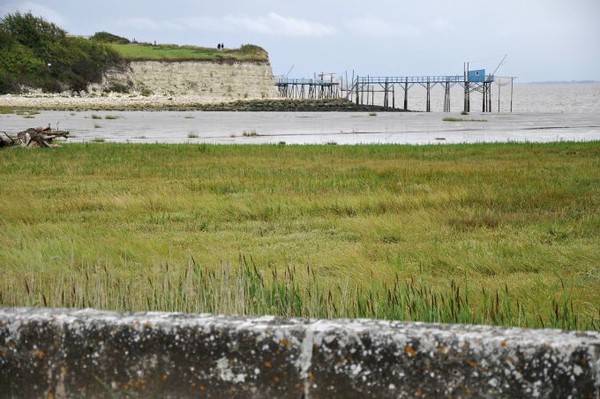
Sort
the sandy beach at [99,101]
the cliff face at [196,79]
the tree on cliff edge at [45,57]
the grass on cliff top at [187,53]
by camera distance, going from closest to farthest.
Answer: the sandy beach at [99,101]
the tree on cliff edge at [45,57]
the cliff face at [196,79]
the grass on cliff top at [187,53]

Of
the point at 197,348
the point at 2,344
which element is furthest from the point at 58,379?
the point at 197,348

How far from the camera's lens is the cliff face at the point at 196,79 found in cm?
10519

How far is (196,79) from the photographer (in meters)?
112

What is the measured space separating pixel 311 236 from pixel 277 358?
6.62 metres

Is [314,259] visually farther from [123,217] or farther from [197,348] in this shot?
[197,348]

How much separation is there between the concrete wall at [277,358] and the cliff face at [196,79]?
100 metres

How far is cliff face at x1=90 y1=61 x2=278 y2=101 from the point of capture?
105 metres

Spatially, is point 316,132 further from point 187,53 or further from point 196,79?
point 187,53

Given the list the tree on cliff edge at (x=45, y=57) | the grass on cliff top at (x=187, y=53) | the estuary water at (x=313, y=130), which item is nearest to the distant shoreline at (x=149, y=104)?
the tree on cliff edge at (x=45, y=57)

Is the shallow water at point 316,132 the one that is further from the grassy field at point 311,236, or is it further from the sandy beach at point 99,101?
the sandy beach at point 99,101

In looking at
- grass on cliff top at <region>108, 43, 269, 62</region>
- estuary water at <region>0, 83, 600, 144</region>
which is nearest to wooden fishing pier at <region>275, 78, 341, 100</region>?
grass on cliff top at <region>108, 43, 269, 62</region>

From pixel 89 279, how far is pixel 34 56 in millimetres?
98229

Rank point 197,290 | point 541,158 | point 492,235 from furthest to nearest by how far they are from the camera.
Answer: point 541,158
point 492,235
point 197,290

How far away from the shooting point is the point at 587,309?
250 inches
